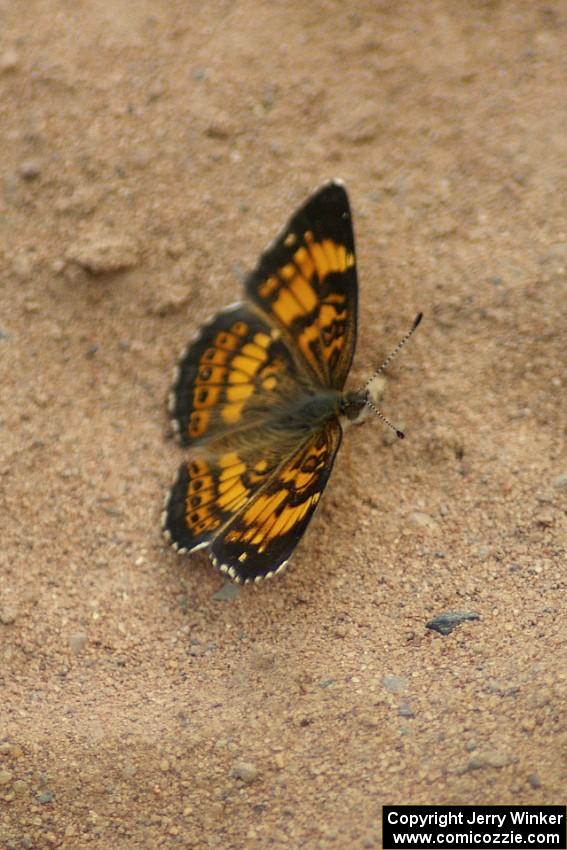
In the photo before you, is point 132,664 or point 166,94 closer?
point 132,664

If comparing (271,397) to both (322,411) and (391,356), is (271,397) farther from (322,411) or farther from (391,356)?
(391,356)

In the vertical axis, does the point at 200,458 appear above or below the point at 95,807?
above

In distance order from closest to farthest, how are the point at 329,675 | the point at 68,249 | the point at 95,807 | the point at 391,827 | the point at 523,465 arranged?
the point at 391,827
the point at 95,807
the point at 329,675
the point at 523,465
the point at 68,249

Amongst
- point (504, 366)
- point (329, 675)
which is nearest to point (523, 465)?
point (504, 366)

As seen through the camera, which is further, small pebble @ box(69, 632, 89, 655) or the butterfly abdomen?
the butterfly abdomen

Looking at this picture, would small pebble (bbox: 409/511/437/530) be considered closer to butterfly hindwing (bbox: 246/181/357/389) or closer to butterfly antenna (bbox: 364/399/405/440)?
butterfly antenna (bbox: 364/399/405/440)

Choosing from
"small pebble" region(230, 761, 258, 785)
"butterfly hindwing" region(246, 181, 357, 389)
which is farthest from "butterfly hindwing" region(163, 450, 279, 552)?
"small pebble" region(230, 761, 258, 785)

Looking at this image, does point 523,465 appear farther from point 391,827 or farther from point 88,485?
point 88,485
